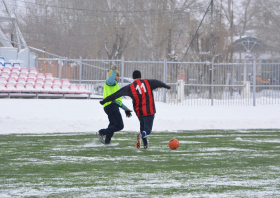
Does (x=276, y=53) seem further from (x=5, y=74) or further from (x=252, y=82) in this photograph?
(x=5, y=74)

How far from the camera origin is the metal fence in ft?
81.8

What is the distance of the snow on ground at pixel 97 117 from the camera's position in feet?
57.7

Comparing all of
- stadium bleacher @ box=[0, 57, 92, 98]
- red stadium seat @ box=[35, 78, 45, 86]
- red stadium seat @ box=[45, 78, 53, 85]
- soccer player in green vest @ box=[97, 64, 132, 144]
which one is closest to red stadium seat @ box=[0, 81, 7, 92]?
stadium bleacher @ box=[0, 57, 92, 98]

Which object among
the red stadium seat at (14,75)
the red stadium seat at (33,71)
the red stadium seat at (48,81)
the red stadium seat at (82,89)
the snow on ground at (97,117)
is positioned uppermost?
the red stadium seat at (33,71)

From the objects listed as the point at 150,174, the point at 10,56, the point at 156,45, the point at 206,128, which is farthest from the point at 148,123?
the point at 156,45

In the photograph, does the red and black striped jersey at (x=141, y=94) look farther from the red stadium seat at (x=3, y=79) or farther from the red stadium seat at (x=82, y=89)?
the red stadium seat at (x=3, y=79)

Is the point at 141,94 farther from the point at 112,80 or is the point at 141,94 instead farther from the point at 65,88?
the point at 65,88

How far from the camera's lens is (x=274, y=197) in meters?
5.77

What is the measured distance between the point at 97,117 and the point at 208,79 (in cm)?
768

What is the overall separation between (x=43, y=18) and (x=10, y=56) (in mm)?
40085

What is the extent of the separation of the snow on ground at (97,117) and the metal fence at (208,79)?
3.38 ft

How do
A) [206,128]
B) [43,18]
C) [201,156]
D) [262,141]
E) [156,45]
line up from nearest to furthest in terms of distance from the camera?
[201,156]
[262,141]
[206,128]
[156,45]
[43,18]

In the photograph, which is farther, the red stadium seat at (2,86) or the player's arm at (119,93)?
the red stadium seat at (2,86)

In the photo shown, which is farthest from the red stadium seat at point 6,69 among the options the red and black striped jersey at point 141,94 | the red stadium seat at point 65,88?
Result: the red and black striped jersey at point 141,94
